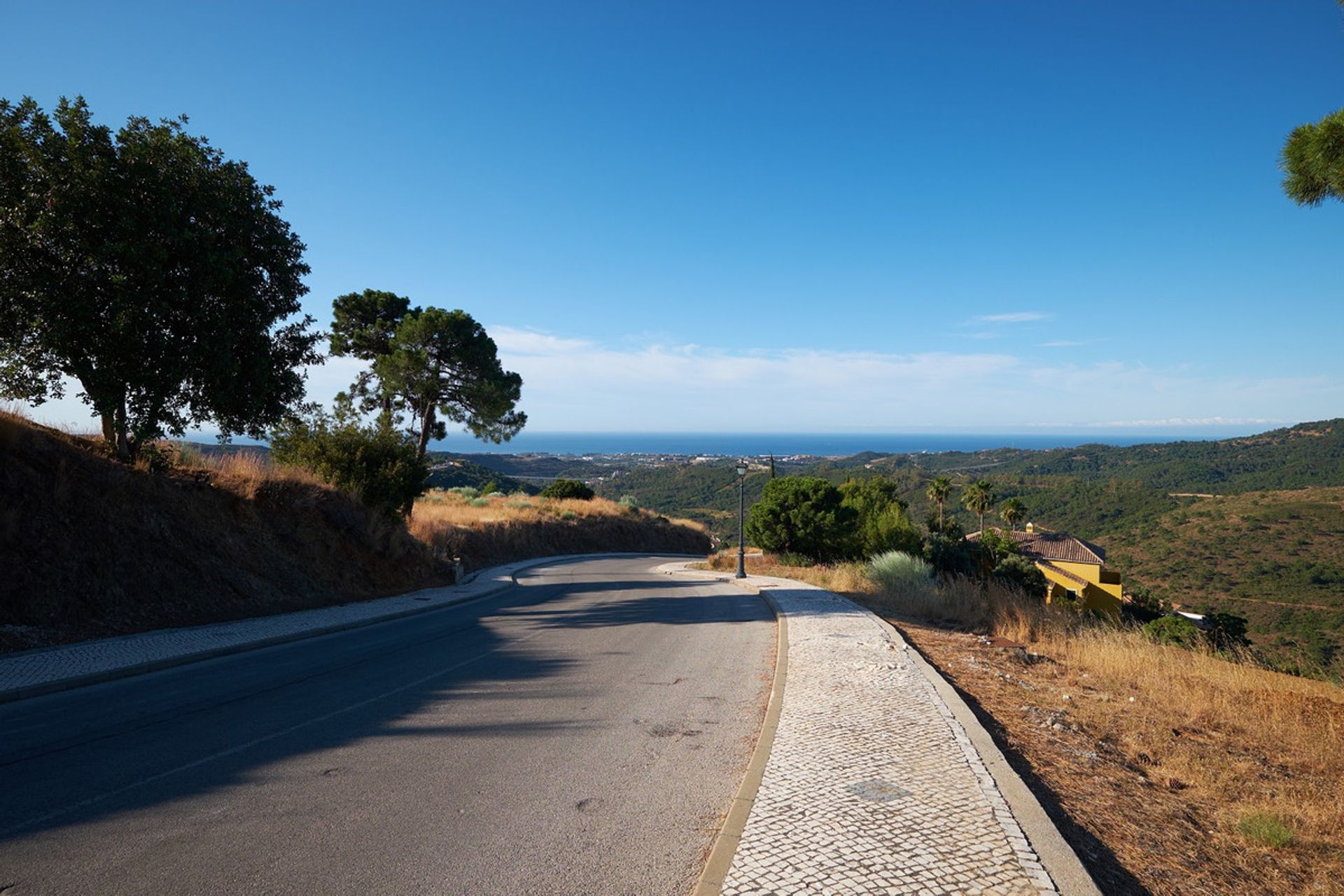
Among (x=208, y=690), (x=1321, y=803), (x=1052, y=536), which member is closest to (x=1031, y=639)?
(x=1321, y=803)

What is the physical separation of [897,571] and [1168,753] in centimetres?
1210

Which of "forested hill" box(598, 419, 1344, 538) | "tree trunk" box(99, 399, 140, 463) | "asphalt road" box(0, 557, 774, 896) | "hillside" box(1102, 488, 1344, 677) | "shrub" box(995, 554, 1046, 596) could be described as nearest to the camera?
"asphalt road" box(0, 557, 774, 896)

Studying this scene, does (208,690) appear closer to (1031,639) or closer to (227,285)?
(227,285)

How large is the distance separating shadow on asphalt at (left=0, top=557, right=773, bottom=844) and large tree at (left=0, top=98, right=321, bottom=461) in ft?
19.1

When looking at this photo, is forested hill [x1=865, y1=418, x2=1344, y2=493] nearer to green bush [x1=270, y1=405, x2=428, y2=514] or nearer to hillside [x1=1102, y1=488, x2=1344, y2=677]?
hillside [x1=1102, y1=488, x2=1344, y2=677]

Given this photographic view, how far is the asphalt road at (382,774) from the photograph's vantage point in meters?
3.81

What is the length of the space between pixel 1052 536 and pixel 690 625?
167 ft

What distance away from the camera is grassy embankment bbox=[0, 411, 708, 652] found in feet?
33.7

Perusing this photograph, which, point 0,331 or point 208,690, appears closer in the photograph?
point 208,690

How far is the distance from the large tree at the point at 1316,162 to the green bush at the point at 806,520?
74.0 feet

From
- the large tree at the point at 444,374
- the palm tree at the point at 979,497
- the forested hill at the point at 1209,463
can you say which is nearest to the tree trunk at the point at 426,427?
the large tree at the point at 444,374

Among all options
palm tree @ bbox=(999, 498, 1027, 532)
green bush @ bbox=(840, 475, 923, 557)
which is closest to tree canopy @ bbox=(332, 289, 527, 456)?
green bush @ bbox=(840, 475, 923, 557)

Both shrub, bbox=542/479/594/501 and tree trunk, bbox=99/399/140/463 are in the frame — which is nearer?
tree trunk, bbox=99/399/140/463

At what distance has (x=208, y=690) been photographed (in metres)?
7.77
